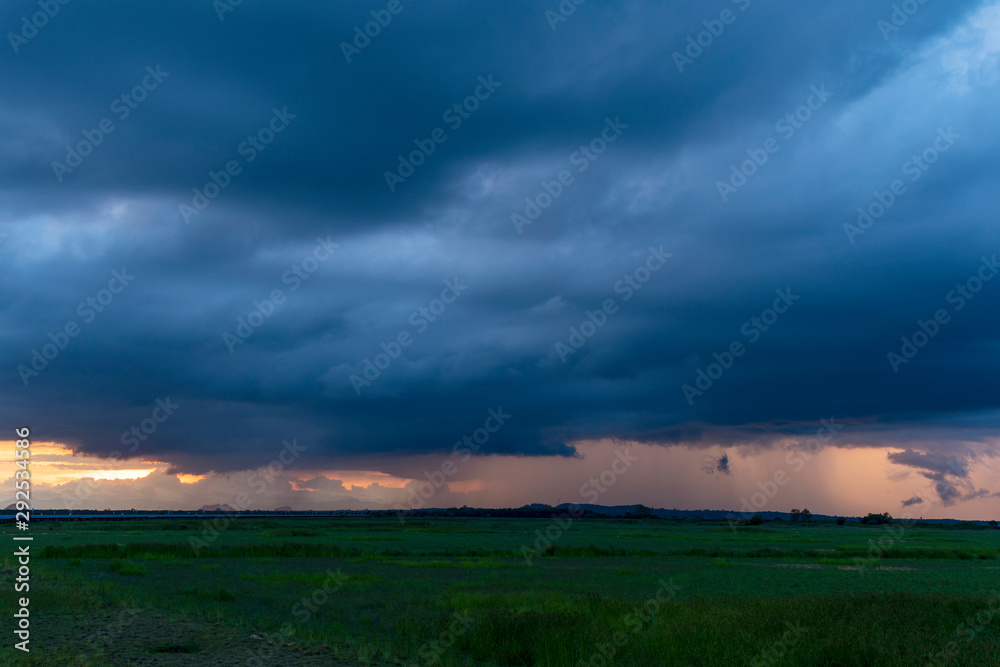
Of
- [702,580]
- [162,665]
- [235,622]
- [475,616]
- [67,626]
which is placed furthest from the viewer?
[702,580]

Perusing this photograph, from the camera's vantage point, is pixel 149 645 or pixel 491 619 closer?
pixel 149 645

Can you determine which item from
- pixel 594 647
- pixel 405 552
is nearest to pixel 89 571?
pixel 405 552

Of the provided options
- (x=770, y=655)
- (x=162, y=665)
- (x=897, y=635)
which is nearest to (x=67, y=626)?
(x=162, y=665)

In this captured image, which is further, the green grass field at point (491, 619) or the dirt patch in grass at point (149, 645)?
the green grass field at point (491, 619)

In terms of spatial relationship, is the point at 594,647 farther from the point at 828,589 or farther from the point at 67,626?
the point at 828,589

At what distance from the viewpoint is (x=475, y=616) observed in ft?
66.0

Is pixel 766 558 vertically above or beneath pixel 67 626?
beneath

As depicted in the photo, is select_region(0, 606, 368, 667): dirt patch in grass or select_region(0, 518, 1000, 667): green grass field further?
select_region(0, 518, 1000, 667): green grass field

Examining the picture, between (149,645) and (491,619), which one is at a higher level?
(149,645)

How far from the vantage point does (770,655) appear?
1491 cm

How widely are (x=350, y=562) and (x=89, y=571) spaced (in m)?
15.2

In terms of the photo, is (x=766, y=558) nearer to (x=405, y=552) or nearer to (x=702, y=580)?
(x=702, y=580)

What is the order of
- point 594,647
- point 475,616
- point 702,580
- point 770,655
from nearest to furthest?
1. point 770,655
2. point 594,647
3. point 475,616
4. point 702,580

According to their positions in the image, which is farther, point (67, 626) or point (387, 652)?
point (67, 626)
